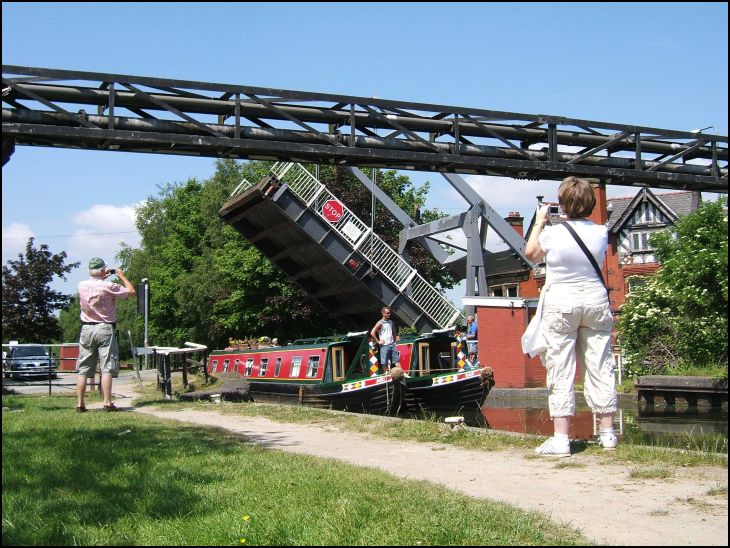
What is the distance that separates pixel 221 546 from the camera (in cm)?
351

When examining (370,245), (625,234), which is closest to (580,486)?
(370,245)

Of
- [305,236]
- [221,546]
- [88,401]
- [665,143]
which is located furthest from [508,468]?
[305,236]

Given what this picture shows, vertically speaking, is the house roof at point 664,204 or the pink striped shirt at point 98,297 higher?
the house roof at point 664,204

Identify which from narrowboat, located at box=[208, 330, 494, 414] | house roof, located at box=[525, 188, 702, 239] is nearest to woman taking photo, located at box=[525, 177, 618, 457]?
narrowboat, located at box=[208, 330, 494, 414]

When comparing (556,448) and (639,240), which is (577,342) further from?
(639,240)

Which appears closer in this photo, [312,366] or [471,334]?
[312,366]

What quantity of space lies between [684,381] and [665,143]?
23.3ft

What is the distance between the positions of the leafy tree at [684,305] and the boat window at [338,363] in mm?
7602

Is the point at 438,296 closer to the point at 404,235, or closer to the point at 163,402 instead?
the point at 404,235

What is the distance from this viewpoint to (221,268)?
3048cm

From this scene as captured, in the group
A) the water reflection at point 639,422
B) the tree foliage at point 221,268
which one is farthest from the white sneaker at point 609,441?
the tree foliage at point 221,268

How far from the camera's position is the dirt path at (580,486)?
148 inches

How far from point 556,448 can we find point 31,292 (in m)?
27.1

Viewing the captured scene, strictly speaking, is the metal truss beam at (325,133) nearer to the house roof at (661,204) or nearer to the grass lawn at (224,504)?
the grass lawn at (224,504)
